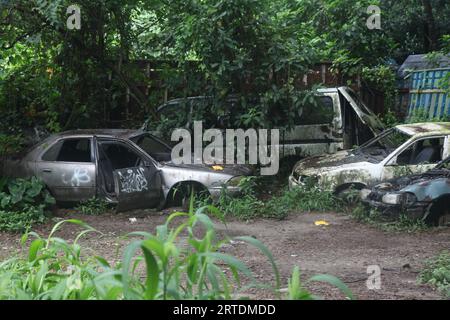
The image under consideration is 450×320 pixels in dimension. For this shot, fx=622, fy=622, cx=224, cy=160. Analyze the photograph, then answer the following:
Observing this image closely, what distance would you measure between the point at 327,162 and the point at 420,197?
206cm

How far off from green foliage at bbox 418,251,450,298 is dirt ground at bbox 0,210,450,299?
0.09 meters

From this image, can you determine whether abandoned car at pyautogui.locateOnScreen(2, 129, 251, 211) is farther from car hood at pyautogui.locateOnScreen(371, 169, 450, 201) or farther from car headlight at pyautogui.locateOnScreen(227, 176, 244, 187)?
car hood at pyautogui.locateOnScreen(371, 169, 450, 201)

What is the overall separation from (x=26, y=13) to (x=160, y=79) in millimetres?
2877

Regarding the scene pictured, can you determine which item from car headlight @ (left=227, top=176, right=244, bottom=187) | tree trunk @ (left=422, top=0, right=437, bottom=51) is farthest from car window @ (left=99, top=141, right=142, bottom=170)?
tree trunk @ (left=422, top=0, right=437, bottom=51)

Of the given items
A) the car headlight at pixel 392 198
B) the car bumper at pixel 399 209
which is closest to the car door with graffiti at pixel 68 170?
the car bumper at pixel 399 209

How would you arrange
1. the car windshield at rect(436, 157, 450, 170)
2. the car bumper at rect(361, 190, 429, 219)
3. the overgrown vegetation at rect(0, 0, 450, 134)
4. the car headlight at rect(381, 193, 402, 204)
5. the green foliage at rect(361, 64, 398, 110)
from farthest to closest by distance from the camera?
the green foliage at rect(361, 64, 398, 110) → the overgrown vegetation at rect(0, 0, 450, 134) → the car windshield at rect(436, 157, 450, 170) → the car headlight at rect(381, 193, 402, 204) → the car bumper at rect(361, 190, 429, 219)

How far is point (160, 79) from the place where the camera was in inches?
494

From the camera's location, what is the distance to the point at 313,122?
11688 millimetres

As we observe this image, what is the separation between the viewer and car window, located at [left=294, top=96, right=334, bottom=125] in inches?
440

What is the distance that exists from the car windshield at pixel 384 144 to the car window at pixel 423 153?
370mm

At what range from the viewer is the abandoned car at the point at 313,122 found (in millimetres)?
11273
